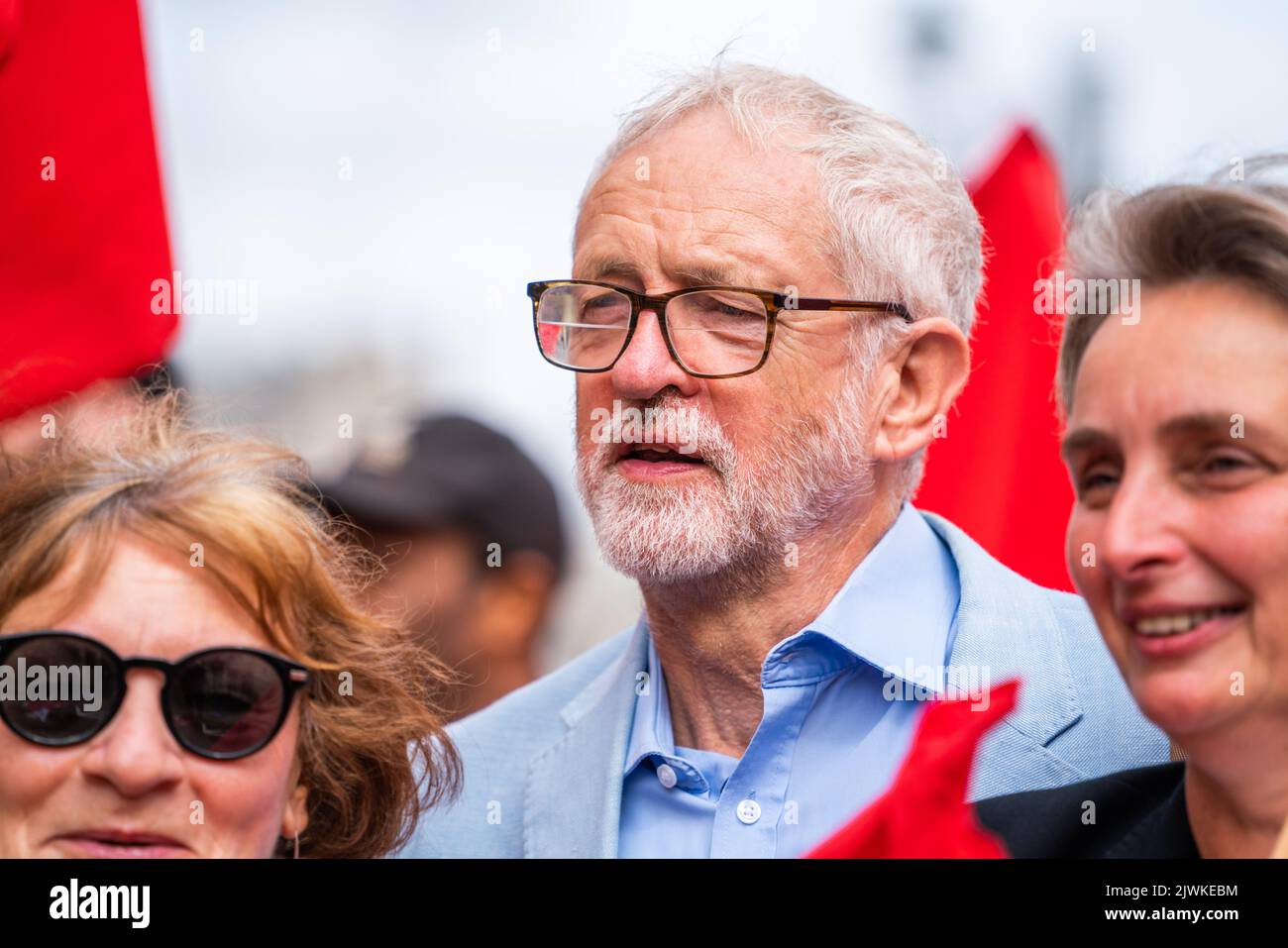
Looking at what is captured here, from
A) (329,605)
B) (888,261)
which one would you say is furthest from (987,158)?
(329,605)

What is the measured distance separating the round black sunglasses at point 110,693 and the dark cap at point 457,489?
1.87 metres

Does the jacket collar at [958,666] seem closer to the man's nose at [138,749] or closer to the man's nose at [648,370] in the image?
the man's nose at [648,370]

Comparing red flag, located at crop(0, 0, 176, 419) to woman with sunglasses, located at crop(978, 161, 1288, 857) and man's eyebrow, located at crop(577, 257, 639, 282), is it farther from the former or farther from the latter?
woman with sunglasses, located at crop(978, 161, 1288, 857)

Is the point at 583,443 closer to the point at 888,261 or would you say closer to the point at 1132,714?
the point at 888,261

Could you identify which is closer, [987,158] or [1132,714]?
[1132,714]

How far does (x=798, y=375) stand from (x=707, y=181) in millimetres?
377

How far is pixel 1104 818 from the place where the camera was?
2.04 metres

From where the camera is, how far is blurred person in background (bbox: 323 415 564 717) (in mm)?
4219

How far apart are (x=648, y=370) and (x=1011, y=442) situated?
1.42 m

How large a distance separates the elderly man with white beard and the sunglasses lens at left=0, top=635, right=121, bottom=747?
0.82 m

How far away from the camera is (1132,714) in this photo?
241cm

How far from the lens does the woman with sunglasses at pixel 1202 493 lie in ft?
5.66
